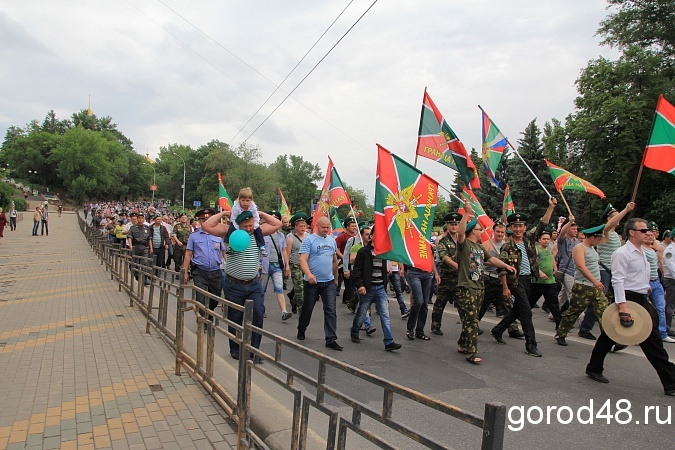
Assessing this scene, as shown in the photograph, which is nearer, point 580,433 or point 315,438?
point 315,438

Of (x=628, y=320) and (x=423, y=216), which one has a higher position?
(x=423, y=216)

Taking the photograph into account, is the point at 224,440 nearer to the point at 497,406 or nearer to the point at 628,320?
the point at 497,406

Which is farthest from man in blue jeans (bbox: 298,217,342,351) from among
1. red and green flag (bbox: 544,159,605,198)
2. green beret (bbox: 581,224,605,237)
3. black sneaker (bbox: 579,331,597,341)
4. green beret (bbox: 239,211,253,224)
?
red and green flag (bbox: 544,159,605,198)

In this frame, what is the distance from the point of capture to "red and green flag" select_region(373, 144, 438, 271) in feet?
20.1

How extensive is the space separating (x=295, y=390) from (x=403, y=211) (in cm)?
364

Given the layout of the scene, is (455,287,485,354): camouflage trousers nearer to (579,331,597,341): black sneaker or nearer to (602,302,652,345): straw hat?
(602,302,652,345): straw hat

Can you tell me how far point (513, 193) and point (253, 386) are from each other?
37048 mm

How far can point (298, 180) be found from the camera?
111250 mm

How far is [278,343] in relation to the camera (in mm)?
3184

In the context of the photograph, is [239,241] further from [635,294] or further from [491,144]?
[491,144]

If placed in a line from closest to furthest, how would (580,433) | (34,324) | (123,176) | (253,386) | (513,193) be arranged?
(253,386), (580,433), (34,324), (513,193), (123,176)

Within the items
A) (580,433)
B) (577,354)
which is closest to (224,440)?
(580,433)

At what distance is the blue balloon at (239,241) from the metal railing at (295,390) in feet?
2.28

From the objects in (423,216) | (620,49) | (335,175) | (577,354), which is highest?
(620,49)
